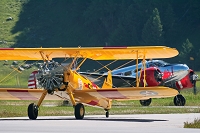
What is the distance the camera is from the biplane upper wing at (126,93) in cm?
2267

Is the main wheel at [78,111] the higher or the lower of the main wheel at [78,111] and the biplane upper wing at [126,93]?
the lower

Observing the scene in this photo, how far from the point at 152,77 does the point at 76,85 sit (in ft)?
35.0

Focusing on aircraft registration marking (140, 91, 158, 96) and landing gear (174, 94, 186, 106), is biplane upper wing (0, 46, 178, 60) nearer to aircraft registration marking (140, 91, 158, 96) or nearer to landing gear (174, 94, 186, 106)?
aircraft registration marking (140, 91, 158, 96)

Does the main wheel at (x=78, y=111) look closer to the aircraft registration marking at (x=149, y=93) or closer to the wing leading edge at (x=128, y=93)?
the wing leading edge at (x=128, y=93)

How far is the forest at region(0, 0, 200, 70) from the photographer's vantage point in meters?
88.4

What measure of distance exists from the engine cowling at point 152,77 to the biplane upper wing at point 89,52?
823 centimetres

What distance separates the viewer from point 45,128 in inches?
736

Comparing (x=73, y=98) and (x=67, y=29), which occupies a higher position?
(x=67, y=29)

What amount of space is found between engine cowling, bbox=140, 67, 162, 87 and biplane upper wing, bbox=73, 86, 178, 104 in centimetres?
978

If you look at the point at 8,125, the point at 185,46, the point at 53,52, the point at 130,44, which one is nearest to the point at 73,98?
the point at 53,52

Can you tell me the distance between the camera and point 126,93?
2345cm

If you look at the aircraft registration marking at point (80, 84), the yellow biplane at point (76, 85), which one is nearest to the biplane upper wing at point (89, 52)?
the yellow biplane at point (76, 85)

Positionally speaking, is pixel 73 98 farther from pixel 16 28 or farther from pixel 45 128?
pixel 16 28

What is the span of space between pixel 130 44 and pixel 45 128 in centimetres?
7068
